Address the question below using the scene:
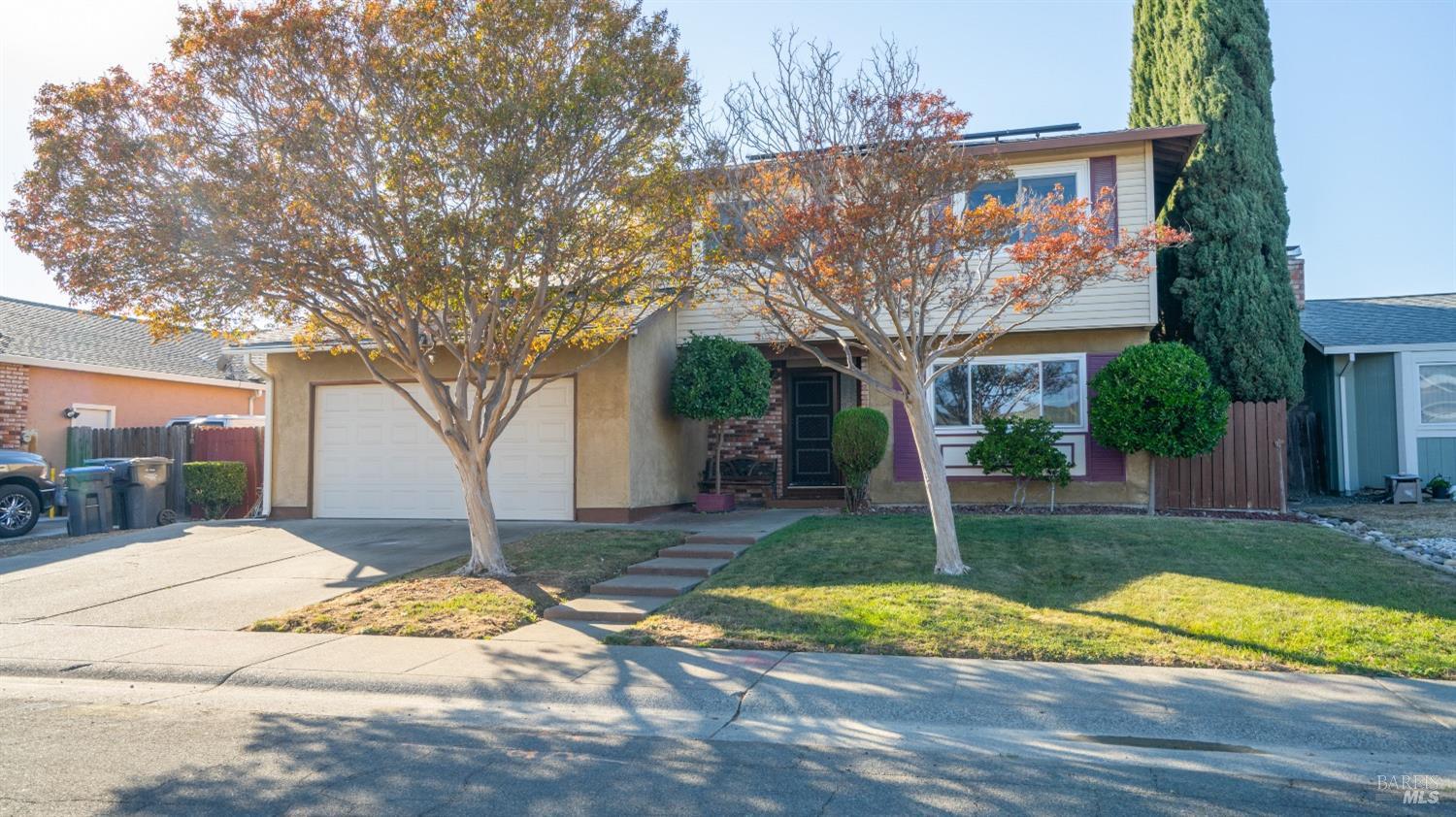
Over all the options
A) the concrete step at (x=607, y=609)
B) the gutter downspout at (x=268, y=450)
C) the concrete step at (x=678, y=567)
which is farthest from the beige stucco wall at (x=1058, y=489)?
the gutter downspout at (x=268, y=450)

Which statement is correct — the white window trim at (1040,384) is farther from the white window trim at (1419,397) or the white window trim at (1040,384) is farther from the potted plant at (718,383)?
the white window trim at (1419,397)

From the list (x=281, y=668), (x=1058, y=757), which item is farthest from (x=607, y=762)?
(x=281, y=668)

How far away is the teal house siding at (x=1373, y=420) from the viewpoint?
17234 millimetres

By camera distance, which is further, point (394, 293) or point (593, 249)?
point (593, 249)

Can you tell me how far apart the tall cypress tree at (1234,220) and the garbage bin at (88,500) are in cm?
1719

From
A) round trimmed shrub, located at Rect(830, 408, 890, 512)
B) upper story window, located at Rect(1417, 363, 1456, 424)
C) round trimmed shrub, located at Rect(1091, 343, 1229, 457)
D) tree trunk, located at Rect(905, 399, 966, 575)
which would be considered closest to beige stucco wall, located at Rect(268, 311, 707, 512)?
round trimmed shrub, located at Rect(830, 408, 890, 512)

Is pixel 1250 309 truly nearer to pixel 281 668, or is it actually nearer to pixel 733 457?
pixel 733 457

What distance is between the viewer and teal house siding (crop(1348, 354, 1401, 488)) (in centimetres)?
1723

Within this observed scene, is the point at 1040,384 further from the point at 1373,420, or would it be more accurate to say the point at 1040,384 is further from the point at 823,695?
the point at 823,695

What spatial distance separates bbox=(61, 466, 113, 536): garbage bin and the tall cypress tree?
1719 centimetres

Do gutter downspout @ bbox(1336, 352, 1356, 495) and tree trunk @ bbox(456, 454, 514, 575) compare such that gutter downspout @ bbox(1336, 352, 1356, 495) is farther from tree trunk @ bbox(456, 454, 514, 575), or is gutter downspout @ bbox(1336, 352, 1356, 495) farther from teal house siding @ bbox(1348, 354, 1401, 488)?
tree trunk @ bbox(456, 454, 514, 575)

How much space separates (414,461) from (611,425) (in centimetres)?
360

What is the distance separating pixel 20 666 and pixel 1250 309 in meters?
16.0

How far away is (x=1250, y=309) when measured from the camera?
15312 millimetres
